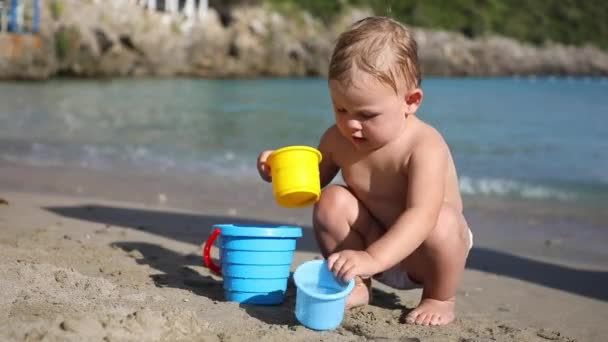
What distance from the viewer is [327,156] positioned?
3.05 m

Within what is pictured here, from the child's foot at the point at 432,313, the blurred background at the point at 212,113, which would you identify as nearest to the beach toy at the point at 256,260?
the child's foot at the point at 432,313

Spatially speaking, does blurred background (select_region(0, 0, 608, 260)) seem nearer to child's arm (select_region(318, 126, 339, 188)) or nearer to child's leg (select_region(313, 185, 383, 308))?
child's arm (select_region(318, 126, 339, 188))

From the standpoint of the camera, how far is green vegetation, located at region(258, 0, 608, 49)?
47406 millimetres

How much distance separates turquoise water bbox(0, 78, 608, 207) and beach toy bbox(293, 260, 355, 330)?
3749mm

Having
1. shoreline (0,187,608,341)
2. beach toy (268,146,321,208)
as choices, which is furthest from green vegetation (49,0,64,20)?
beach toy (268,146,321,208)

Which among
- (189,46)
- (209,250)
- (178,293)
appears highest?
(209,250)

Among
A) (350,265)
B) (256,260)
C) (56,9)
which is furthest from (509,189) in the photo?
(56,9)

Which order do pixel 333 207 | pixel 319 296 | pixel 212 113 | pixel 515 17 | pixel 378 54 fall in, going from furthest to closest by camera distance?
pixel 515 17, pixel 212 113, pixel 333 207, pixel 378 54, pixel 319 296

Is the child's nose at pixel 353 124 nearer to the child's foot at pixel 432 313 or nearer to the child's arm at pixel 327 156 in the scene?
the child's arm at pixel 327 156

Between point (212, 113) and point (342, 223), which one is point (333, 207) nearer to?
point (342, 223)

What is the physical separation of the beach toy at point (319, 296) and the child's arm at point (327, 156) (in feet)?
1.67

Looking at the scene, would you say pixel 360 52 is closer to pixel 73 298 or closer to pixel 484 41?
pixel 73 298

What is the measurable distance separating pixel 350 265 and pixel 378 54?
0.69 m

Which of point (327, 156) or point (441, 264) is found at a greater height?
point (327, 156)
